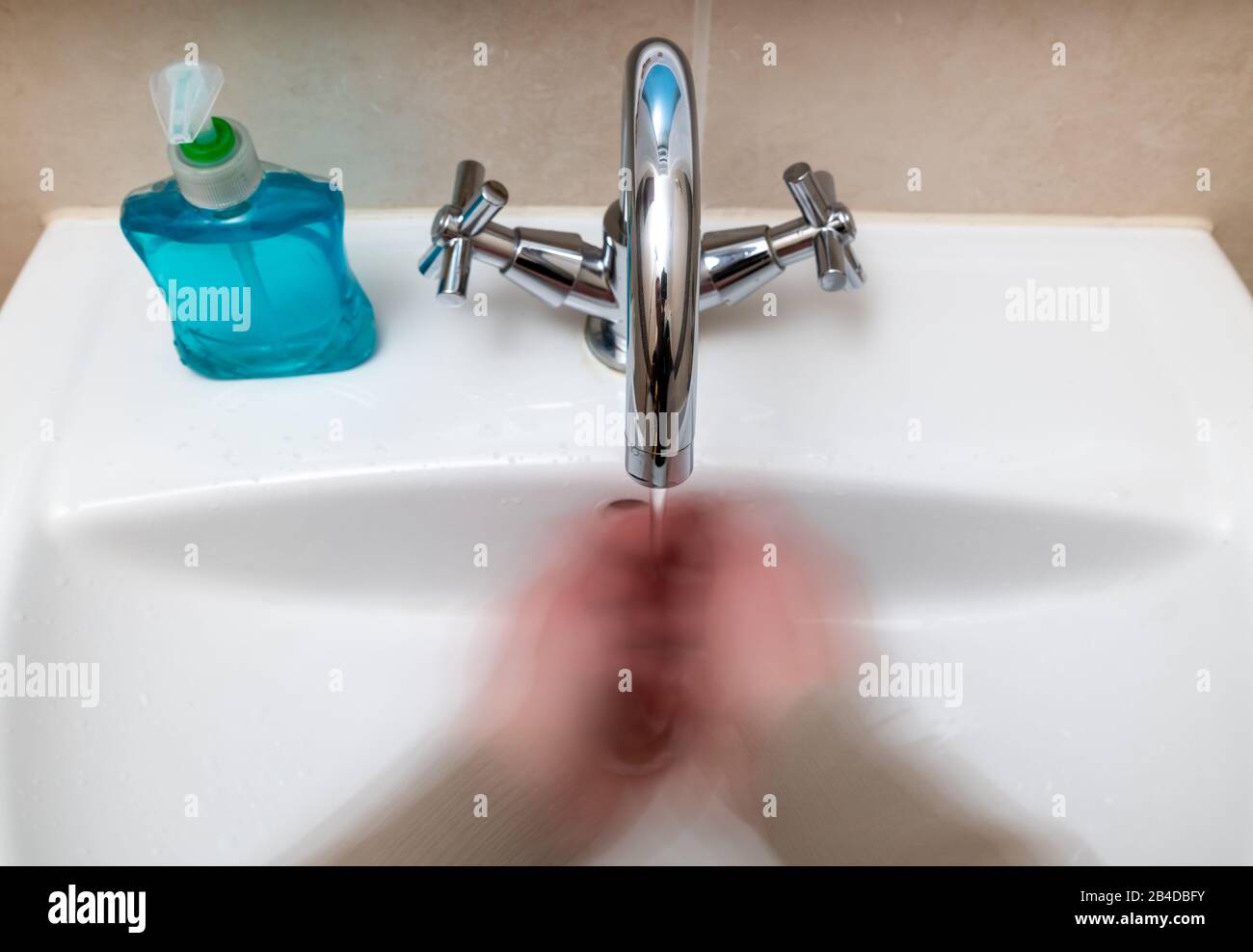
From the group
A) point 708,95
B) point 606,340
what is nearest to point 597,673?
point 606,340

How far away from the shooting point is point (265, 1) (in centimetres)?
46

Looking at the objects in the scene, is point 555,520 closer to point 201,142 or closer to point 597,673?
point 597,673

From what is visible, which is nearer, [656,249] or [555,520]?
[656,249]

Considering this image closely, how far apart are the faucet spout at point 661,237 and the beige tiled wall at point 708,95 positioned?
0.14 metres

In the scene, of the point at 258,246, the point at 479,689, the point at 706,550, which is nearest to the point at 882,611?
the point at 706,550

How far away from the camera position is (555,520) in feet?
1.58

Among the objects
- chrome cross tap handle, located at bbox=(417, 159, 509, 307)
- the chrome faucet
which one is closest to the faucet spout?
the chrome faucet

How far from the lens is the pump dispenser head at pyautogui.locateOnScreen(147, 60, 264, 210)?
15.3 inches

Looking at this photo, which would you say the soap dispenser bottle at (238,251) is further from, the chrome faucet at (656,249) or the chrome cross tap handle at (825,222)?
the chrome cross tap handle at (825,222)

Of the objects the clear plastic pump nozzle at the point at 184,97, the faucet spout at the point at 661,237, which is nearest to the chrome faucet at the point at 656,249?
the faucet spout at the point at 661,237

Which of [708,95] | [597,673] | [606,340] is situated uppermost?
[708,95]

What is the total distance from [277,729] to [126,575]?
0.10 metres

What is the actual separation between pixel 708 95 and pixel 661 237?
184 mm

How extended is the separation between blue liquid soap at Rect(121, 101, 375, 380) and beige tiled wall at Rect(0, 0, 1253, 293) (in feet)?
0.23
